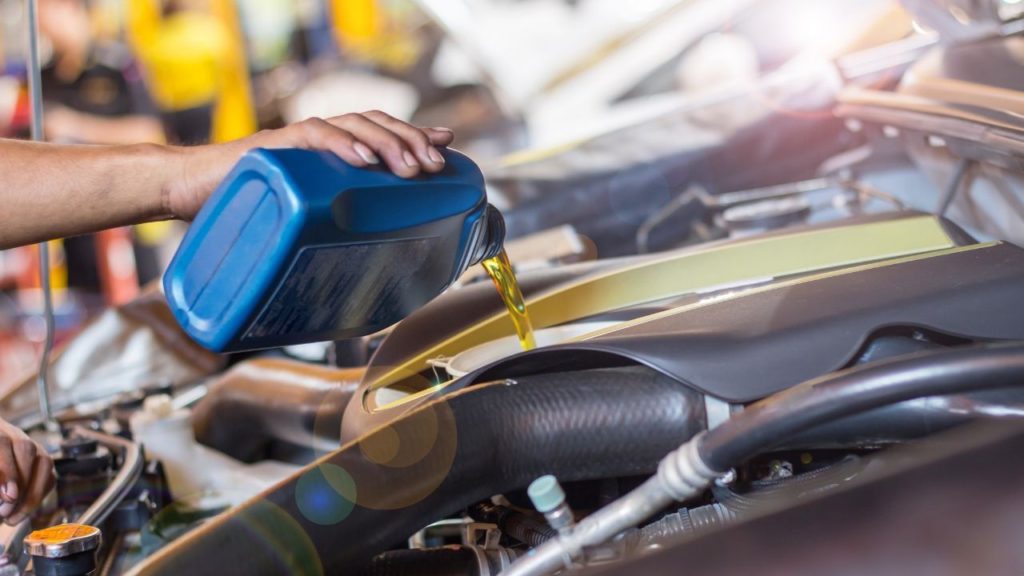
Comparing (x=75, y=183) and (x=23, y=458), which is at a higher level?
(x=75, y=183)

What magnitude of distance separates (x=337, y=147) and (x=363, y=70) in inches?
198

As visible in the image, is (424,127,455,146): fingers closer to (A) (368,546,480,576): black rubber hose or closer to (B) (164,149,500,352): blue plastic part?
(B) (164,149,500,352): blue plastic part

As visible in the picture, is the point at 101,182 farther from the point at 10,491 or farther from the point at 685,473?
the point at 685,473

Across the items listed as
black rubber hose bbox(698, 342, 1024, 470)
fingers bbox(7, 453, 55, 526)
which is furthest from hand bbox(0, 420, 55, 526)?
black rubber hose bbox(698, 342, 1024, 470)

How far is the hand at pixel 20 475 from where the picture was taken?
939 mm

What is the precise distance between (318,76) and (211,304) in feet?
17.7

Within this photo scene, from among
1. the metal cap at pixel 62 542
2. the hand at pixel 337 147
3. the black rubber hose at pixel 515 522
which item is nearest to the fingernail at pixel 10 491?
the metal cap at pixel 62 542

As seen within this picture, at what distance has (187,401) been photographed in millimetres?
1642

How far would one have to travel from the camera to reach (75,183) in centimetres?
86

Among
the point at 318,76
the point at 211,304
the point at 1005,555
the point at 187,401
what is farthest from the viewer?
the point at 318,76

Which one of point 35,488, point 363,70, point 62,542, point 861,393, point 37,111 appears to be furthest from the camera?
point 363,70

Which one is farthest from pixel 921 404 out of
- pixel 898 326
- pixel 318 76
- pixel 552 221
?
pixel 318 76

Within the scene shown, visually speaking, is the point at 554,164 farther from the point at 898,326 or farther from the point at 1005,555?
the point at 1005,555

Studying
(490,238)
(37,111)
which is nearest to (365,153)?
(490,238)
